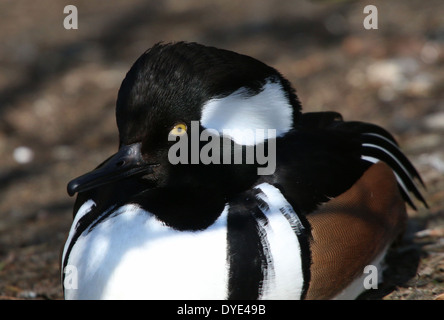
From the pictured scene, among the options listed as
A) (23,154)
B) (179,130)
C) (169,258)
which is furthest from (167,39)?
(169,258)

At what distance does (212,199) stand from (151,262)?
428mm

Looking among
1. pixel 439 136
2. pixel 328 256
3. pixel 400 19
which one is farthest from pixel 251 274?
pixel 400 19

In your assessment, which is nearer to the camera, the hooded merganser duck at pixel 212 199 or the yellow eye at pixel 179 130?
the hooded merganser duck at pixel 212 199

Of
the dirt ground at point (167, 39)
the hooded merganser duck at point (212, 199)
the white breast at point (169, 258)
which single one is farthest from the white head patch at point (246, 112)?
the dirt ground at point (167, 39)

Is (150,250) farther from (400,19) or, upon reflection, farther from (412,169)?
(400,19)

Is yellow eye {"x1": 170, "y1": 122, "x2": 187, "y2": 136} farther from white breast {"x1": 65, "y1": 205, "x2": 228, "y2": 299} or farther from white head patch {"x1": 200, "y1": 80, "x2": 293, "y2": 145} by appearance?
white breast {"x1": 65, "y1": 205, "x2": 228, "y2": 299}

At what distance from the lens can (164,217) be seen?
10.6 feet

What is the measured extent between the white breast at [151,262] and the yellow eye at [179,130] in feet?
1.34

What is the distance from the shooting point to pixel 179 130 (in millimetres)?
3248

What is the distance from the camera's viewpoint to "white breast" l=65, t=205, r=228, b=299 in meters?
3.08

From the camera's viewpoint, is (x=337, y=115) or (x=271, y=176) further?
(x=337, y=115)

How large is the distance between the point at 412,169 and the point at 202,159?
170cm

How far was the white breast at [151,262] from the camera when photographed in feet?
10.1

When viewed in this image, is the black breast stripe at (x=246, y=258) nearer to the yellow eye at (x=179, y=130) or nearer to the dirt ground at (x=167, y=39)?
the yellow eye at (x=179, y=130)
